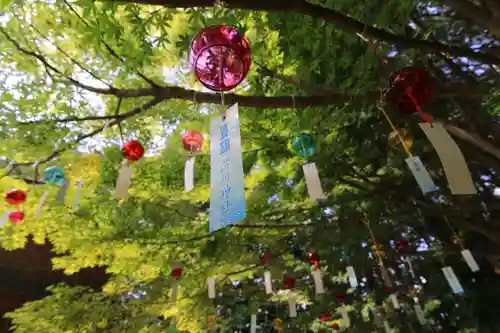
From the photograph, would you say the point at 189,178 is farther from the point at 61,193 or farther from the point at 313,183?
the point at 61,193

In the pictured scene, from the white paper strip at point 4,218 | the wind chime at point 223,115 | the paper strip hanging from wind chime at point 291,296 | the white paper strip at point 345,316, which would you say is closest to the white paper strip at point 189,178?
the wind chime at point 223,115

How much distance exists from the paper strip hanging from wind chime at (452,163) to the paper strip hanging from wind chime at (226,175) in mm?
684

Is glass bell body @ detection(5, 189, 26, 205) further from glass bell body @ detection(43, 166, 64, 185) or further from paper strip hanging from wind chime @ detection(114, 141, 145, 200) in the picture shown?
paper strip hanging from wind chime @ detection(114, 141, 145, 200)

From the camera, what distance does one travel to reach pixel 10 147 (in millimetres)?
2354

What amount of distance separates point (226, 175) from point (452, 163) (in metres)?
0.79

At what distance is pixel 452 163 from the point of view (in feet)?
4.74

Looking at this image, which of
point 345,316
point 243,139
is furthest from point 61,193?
point 345,316

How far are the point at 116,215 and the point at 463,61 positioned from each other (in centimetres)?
288

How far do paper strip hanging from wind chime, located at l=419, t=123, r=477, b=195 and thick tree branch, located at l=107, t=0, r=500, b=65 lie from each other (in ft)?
1.39

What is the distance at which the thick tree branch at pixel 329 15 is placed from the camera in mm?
1359

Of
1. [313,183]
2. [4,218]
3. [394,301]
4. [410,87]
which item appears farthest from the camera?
[394,301]

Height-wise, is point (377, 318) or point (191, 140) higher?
point (191, 140)

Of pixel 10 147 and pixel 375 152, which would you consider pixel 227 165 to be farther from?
pixel 375 152

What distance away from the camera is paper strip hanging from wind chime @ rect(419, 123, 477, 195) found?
56.1 inches
